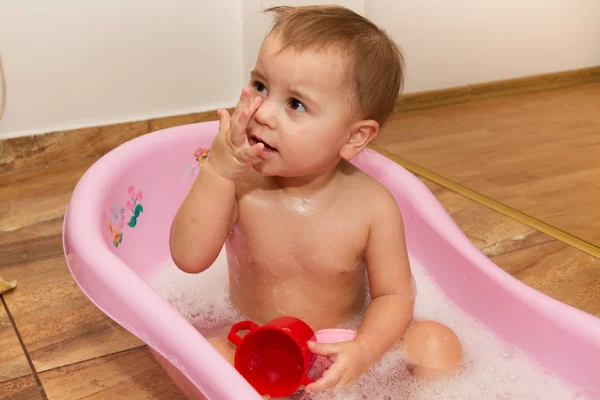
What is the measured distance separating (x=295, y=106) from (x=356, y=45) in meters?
0.11

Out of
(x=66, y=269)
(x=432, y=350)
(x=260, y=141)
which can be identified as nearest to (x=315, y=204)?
(x=260, y=141)

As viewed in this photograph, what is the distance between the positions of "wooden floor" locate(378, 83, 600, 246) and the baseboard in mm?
17

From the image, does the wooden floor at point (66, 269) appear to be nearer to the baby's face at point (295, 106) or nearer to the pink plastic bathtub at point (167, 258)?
the pink plastic bathtub at point (167, 258)

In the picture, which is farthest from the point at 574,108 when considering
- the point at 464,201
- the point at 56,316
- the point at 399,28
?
the point at 56,316

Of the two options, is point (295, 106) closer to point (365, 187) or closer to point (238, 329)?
point (365, 187)

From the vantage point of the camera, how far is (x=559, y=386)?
962mm

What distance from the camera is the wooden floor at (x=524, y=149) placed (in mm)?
1605

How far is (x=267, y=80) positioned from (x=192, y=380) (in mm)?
366

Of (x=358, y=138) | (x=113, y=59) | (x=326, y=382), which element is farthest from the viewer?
(x=113, y=59)

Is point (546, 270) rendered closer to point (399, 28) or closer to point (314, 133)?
point (314, 133)

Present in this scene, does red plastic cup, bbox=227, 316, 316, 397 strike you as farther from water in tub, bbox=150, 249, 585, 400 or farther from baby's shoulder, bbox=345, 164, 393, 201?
baby's shoulder, bbox=345, 164, 393, 201

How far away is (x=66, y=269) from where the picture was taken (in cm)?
127

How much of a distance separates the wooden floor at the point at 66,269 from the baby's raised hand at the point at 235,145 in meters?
0.34

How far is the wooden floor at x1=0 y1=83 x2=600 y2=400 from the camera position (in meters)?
1.00
